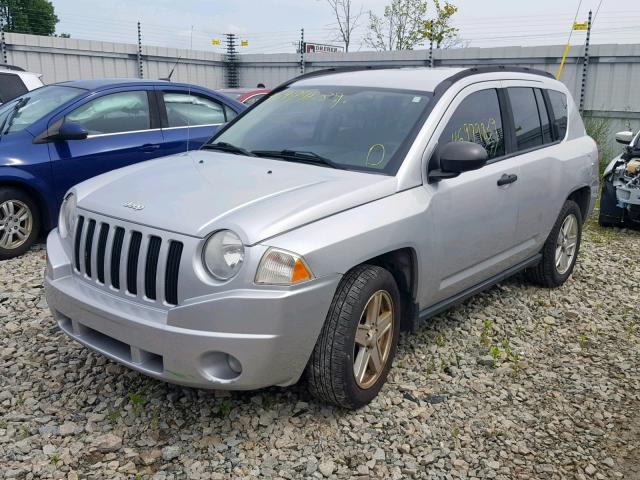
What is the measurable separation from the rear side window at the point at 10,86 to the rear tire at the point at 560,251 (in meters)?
6.75

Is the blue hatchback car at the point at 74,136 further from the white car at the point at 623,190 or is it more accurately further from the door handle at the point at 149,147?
the white car at the point at 623,190

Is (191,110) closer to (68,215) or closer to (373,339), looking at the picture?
(68,215)

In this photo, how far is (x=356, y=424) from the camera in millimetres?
3342

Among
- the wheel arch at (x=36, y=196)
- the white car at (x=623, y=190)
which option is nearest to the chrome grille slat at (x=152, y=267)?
the wheel arch at (x=36, y=196)

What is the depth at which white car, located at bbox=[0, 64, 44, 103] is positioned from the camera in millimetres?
8373

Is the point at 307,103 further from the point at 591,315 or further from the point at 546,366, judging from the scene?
the point at 591,315

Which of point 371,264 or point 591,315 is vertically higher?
point 371,264

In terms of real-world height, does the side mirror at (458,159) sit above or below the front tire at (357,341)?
above

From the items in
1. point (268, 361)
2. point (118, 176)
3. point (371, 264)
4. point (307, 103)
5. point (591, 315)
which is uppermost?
point (307, 103)

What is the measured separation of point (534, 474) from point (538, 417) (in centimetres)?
54

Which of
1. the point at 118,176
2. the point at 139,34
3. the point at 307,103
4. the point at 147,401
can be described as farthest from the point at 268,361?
the point at 139,34

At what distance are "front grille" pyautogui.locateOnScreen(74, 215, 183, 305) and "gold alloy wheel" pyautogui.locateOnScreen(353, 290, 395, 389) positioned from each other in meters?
0.97

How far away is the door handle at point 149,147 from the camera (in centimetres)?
659

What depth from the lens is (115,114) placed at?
21.5 feet
